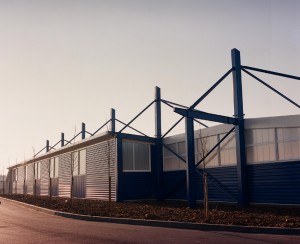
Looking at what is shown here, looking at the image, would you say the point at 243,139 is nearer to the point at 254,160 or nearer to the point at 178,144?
the point at 254,160

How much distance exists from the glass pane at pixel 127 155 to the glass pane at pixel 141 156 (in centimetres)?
39

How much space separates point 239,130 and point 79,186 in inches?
623

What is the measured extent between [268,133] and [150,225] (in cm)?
862

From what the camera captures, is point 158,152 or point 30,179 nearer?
point 158,152

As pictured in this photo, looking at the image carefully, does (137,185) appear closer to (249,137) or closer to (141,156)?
(141,156)

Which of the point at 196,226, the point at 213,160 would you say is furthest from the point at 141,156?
the point at 196,226

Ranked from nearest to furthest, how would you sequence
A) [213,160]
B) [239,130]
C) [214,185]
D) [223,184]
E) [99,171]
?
[239,130], [223,184], [214,185], [213,160], [99,171]

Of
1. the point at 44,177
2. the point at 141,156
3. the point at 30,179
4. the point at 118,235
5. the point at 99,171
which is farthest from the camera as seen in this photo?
the point at 30,179

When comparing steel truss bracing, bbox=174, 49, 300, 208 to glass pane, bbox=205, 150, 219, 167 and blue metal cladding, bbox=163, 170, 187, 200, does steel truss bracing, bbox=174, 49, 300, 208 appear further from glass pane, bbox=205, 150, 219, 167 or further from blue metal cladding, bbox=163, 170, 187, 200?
blue metal cladding, bbox=163, 170, 187, 200

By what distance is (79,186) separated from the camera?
2978cm

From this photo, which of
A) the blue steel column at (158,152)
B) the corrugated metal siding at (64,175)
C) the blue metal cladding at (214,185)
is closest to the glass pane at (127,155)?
the blue steel column at (158,152)

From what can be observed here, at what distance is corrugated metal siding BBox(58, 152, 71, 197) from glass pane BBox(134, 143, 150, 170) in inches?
362

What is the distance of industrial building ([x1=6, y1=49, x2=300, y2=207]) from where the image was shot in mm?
17703

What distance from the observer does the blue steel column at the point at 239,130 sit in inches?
730
